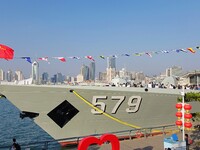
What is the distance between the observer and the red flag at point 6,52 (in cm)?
1151

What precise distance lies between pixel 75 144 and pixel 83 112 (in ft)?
5.83

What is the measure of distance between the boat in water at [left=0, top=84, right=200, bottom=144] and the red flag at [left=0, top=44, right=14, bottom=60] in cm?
347

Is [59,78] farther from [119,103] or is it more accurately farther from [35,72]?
[119,103]

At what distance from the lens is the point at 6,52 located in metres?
11.6

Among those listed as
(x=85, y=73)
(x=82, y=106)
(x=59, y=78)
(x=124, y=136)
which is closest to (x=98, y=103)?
(x=82, y=106)

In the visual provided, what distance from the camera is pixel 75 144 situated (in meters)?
15.3

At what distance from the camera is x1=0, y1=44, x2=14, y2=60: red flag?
37.8 feet

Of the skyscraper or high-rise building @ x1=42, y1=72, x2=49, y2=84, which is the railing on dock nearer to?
high-rise building @ x1=42, y1=72, x2=49, y2=84

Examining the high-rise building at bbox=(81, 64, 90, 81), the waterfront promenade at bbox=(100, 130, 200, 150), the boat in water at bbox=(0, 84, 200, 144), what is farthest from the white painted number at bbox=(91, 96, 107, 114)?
the high-rise building at bbox=(81, 64, 90, 81)

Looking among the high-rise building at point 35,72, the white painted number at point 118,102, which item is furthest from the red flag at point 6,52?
the white painted number at point 118,102

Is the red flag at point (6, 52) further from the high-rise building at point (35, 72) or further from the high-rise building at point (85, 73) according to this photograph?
the high-rise building at point (85, 73)

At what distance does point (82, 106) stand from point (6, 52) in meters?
5.66

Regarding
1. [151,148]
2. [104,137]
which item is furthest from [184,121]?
[104,137]

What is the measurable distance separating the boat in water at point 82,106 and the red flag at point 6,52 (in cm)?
347
